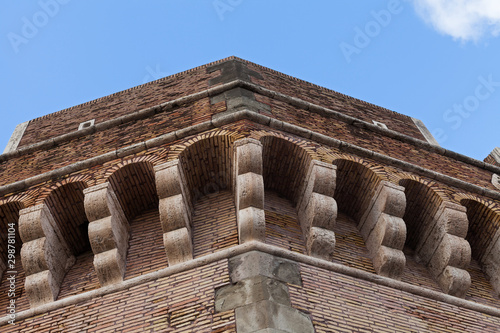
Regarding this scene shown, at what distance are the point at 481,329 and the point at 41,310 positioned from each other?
528cm

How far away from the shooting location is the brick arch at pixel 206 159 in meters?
10.9

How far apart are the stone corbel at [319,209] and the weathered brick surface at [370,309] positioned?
473 millimetres

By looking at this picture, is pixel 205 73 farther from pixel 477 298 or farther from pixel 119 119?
pixel 477 298

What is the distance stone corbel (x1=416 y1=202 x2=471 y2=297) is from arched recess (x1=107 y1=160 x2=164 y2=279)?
3.65m

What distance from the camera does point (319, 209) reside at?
10234 mm

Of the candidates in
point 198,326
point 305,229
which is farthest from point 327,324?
point 305,229

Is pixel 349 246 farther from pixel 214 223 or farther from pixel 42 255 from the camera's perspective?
pixel 42 255

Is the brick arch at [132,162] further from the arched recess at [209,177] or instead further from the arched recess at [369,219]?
the arched recess at [369,219]

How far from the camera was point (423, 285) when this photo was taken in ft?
33.9

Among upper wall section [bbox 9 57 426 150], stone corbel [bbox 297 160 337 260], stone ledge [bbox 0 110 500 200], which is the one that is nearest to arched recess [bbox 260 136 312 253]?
stone corbel [bbox 297 160 337 260]

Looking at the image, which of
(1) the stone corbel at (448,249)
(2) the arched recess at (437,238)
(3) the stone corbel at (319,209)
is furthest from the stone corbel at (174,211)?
(1) the stone corbel at (448,249)

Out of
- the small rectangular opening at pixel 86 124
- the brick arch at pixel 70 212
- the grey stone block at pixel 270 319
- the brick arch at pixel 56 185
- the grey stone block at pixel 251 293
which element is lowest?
the grey stone block at pixel 270 319

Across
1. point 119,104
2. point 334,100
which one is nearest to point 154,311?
point 119,104

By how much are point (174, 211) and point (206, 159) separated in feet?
3.77
